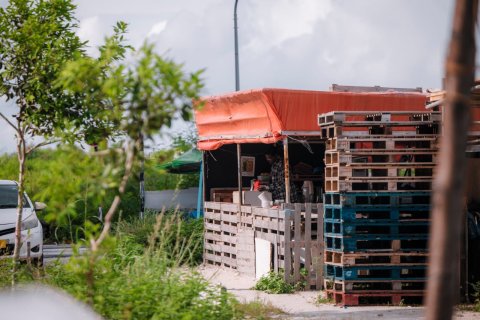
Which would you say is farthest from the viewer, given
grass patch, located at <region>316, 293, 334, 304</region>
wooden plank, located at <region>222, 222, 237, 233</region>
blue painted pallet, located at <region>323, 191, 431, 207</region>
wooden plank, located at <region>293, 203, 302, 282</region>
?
wooden plank, located at <region>222, 222, 237, 233</region>

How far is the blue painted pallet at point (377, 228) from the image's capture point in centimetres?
1320

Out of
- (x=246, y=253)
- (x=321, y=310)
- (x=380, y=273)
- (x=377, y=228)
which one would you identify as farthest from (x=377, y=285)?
(x=246, y=253)

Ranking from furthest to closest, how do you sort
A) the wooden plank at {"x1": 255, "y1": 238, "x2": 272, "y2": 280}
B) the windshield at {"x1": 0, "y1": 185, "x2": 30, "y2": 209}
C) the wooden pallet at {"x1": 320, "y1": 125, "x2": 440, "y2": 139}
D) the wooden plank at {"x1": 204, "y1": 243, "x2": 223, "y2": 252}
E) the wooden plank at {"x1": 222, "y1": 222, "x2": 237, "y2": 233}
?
the wooden plank at {"x1": 204, "y1": 243, "x2": 223, "y2": 252} → the wooden plank at {"x1": 222, "y1": 222, "x2": 237, "y2": 233} → the windshield at {"x1": 0, "y1": 185, "x2": 30, "y2": 209} → the wooden plank at {"x1": 255, "y1": 238, "x2": 272, "y2": 280} → the wooden pallet at {"x1": 320, "y1": 125, "x2": 440, "y2": 139}

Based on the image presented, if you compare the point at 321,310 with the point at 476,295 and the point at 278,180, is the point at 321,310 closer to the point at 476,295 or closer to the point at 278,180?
the point at 476,295

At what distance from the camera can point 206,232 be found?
19.7 meters

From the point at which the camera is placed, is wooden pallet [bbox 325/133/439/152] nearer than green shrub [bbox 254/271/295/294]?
Yes

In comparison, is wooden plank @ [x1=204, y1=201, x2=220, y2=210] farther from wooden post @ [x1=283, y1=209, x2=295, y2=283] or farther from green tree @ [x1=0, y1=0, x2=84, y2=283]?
green tree @ [x1=0, y1=0, x2=84, y2=283]

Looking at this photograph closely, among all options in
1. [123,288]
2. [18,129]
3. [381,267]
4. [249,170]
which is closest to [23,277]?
[123,288]

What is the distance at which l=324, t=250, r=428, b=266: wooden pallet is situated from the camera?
1324cm

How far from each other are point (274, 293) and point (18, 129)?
16.1 feet

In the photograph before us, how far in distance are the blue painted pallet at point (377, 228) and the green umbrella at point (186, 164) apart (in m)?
12.8

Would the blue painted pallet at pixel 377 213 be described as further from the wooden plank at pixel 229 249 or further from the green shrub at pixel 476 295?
the wooden plank at pixel 229 249

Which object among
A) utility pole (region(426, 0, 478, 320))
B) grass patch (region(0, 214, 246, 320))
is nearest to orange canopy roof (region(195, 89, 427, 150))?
grass patch (region(0, 214, 246, 320))

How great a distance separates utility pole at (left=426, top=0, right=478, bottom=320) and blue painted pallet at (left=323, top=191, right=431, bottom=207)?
8622 millimetres
